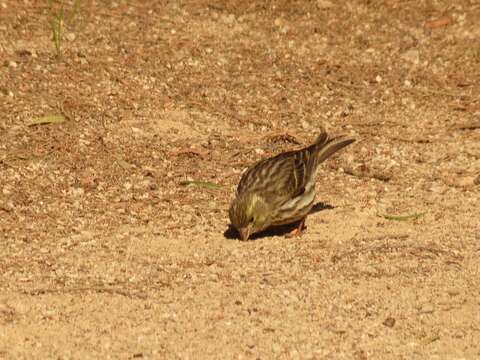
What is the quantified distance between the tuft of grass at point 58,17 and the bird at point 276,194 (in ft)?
10.5

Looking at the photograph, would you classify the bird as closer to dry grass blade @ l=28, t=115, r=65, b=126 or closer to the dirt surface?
the dirt surface

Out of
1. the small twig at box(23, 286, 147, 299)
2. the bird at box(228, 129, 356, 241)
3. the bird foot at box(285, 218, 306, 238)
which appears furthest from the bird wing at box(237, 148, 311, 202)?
the small twig at box(23, 286, 147, 299)

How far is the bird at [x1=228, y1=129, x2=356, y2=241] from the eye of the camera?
787cm

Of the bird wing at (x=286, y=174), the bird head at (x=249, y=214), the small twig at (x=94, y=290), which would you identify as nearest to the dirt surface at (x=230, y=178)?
the small twig at (x=94, y=290)

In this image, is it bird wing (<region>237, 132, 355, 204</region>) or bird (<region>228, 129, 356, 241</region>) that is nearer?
bird (<region>228, 129, 356, 241</region>)

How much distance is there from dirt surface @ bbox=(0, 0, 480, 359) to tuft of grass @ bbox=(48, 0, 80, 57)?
0.15 feet

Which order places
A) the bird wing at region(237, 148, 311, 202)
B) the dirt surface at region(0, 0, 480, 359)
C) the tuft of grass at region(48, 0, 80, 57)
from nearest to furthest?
1. the dirt surface at region(0, 0, 480, 359)
2. the bird wing at region(237, 148, 311, 202)
3. the tuft of grass at region(48, 0, 80, 57)

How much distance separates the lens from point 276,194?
8055 millimetres

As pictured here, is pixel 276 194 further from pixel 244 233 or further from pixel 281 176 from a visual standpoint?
pixel 244 233

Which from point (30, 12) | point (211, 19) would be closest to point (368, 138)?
point (211, 19)

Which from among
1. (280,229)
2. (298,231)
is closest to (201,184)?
(280,229)

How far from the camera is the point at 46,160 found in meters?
8.98

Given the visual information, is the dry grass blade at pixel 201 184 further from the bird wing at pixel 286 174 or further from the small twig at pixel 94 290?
the small twig at pixel 94 290

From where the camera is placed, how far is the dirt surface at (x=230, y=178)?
21.4 feet
